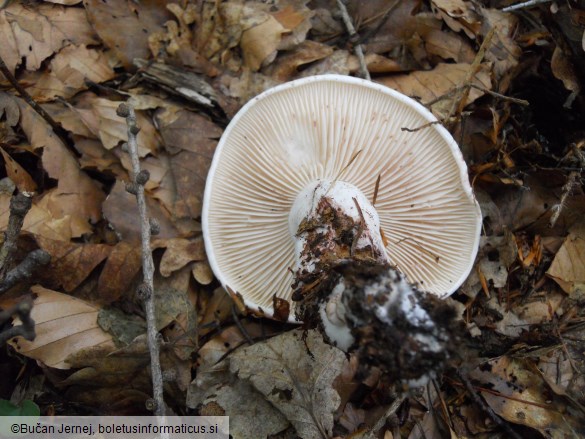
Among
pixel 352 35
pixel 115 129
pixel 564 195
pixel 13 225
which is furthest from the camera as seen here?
pixel 352 35

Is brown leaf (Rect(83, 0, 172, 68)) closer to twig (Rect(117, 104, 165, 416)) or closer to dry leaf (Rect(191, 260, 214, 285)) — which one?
twig (Rect(117, 104, 165, 416))

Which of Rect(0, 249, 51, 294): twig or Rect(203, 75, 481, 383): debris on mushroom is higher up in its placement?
Rect(203, 75, 481, 383): debris on mushroom

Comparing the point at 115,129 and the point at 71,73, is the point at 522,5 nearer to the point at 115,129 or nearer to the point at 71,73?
the point at 115,129

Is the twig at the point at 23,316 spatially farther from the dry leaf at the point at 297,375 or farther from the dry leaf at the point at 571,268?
the dry leaf at the point at 571,268

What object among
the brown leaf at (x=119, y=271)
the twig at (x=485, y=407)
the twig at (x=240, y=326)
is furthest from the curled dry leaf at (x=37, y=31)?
the twig at (x=485, y=407)

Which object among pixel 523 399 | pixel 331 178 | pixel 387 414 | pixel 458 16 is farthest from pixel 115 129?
pixel 523 399

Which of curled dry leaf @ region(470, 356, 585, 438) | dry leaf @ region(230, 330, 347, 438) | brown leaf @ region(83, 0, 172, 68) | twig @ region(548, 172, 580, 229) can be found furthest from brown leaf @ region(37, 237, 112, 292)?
twig @ region(548, 172, 580, 229)
